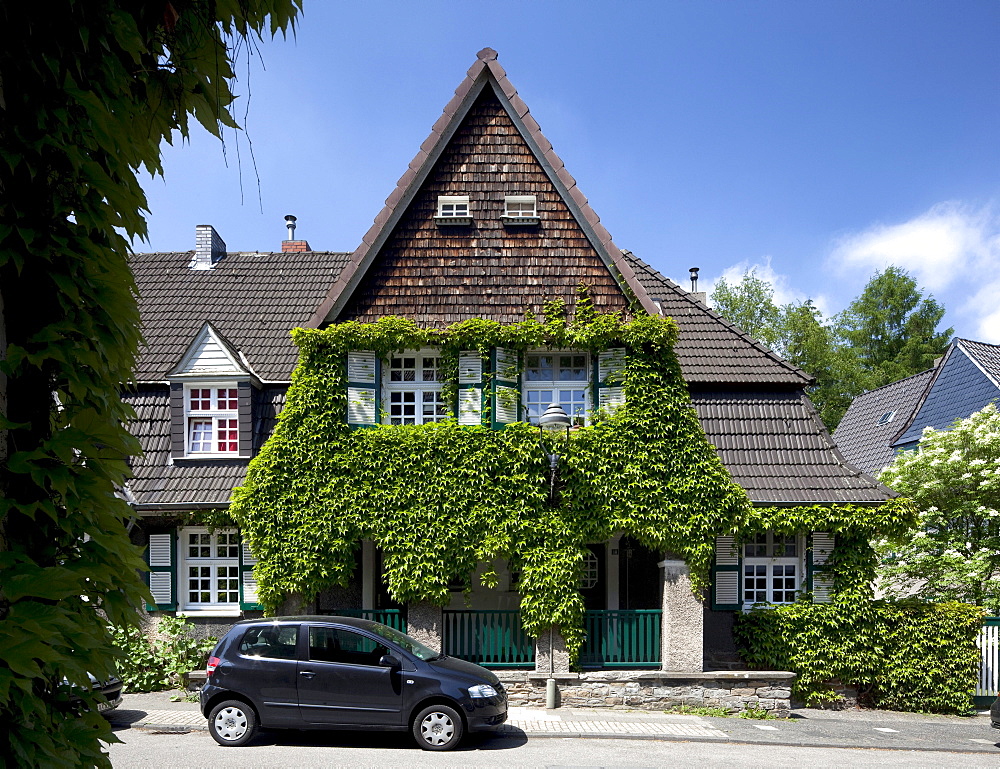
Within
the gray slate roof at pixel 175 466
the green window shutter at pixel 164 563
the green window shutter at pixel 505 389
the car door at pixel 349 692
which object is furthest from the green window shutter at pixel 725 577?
the green window shutter at pixel 164 563

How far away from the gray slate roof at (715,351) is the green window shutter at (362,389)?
6028mm

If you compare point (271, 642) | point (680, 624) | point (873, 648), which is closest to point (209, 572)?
point (271, 642)

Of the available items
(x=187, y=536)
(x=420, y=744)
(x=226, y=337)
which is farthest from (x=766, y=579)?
(x=226, y=337)

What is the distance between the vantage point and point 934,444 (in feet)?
56.5

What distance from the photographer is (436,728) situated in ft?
30.1

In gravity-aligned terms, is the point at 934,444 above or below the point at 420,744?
above

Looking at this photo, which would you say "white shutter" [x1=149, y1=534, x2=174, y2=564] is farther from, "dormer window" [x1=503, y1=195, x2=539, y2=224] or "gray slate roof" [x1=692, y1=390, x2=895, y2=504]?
"gray slate roof" [x1=692, y1=390, x2=895, y2=504]

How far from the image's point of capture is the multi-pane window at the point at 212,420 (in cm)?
1316

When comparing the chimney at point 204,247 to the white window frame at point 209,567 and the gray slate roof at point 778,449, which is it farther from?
the gray slate roof at point 778,449

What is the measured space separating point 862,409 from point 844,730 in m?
25.6

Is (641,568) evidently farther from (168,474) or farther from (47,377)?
(47,377)

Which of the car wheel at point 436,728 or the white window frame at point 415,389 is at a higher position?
the white window frame at point 415,389

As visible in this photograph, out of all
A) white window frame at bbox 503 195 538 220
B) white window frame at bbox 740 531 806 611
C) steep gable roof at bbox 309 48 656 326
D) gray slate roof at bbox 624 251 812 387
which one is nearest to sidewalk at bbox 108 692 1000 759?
white window frame at bbox 740 531 806 611

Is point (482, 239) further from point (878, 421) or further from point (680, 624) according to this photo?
point (878, 421)
